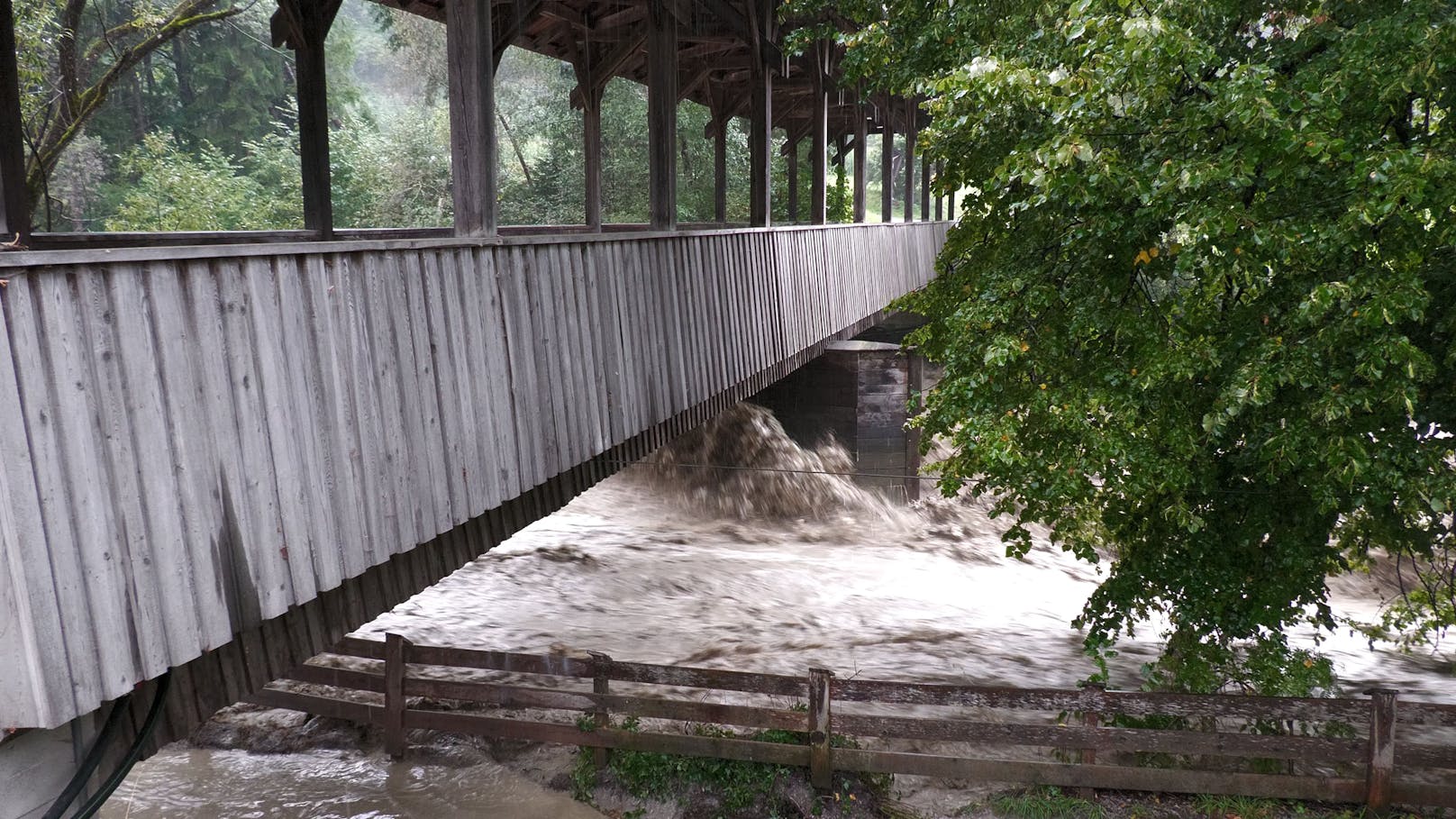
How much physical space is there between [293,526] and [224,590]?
410 millimetres

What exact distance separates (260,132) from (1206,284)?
2063 centimetres

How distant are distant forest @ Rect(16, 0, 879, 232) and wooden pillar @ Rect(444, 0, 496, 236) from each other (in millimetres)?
2717

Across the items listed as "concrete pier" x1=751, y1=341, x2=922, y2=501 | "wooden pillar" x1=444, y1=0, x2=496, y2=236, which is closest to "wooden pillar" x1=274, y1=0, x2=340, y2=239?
"wooden pillar" x1=444, y1=0, x2=496, y2=236

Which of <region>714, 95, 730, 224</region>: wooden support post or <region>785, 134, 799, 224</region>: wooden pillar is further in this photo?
<region>785, 134, 799, 224</region>: wooden pillar

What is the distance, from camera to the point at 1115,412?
279 inches

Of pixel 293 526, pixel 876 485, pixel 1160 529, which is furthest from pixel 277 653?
pixel 876 485

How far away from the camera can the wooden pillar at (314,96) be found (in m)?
7.22

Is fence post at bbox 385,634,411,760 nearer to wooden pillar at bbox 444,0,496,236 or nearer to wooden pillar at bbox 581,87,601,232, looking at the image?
wooden pillar at bbox 444,0,496,236

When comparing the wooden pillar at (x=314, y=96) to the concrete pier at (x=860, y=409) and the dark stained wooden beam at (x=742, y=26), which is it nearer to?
the dark stained wooden beam at (x=742, y=26)

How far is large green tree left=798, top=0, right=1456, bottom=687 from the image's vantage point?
599 cm

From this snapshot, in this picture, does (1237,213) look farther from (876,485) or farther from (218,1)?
(218,1)

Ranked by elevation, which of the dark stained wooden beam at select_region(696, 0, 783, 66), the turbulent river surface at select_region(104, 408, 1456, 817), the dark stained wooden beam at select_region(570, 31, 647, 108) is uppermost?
the dark stained wooden beam at select_region(696, 0, 783, 66)

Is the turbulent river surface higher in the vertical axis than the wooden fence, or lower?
lower

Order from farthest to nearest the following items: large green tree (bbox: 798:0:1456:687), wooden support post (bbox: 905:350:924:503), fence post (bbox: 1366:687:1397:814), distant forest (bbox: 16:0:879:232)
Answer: wooden support post (bbox: 905:350:924:503) < distant forest (bbox: 16:0:879:232) < fence post (bbox: 1366:687:1397:814) < large green tree (bbox: 798:0:1456:687)
